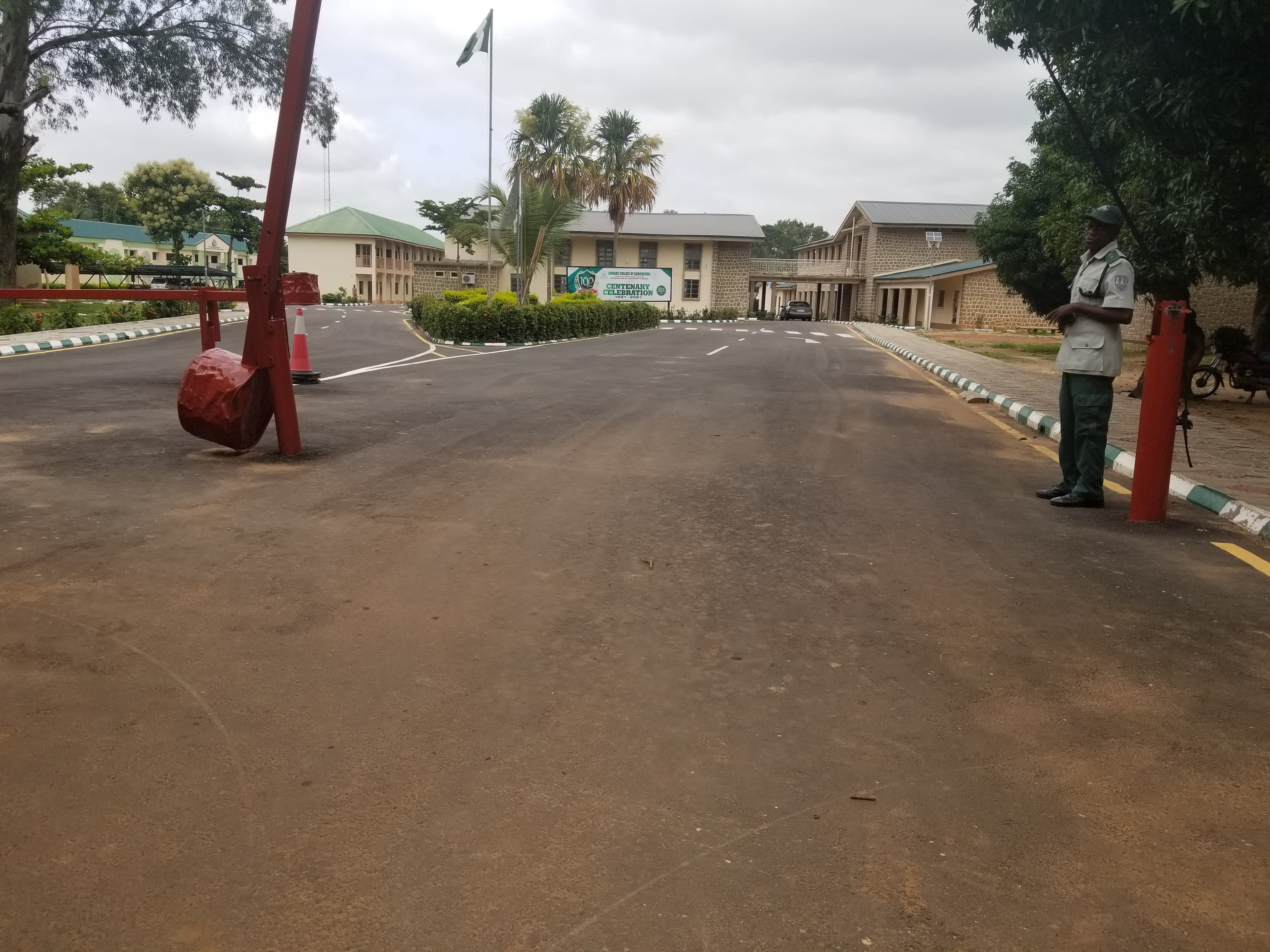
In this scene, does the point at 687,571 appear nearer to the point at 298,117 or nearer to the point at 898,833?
the point at 898,833

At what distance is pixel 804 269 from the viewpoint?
62.9m

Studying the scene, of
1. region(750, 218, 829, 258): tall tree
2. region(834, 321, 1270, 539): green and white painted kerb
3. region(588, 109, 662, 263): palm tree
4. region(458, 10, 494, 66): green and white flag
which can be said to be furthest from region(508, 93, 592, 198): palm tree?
region(750, 218, 829, 258): tall tree

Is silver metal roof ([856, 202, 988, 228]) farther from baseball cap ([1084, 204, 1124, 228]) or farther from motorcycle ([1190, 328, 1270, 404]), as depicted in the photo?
baseball cap ([1084, 204, 1124, 228])

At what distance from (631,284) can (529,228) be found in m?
19.7

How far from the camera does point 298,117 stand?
7.39 meters

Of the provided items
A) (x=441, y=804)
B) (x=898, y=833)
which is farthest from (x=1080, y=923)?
(x=441, y=804)

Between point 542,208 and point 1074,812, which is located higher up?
point 542,208

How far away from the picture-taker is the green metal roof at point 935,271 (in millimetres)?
48312

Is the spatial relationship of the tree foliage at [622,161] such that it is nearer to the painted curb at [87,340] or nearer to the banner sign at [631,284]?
the banner sign at [631,284]

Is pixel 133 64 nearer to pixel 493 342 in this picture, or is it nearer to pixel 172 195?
pixel 493 342

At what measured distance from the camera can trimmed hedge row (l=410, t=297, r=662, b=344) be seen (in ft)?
83.7

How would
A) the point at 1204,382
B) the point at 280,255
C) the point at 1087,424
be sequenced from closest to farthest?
1. the point at 1087,424
2. the point at 280,255
3. the point at 1204,382

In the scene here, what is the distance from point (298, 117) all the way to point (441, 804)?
6.21m

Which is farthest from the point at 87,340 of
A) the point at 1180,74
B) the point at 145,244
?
the point at 145,244
